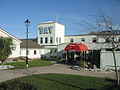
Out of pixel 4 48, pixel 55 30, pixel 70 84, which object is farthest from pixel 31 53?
pixel 70 84

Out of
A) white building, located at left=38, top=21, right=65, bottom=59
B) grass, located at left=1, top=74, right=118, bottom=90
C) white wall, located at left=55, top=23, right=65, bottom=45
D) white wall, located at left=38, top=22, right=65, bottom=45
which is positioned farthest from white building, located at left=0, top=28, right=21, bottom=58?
grass, located at left=1, top=74, right=118, bottom=90

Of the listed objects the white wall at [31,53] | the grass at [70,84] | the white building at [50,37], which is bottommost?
the grass at [70,84]

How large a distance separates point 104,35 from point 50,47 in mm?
27930

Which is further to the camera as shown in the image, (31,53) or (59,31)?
(59,31)

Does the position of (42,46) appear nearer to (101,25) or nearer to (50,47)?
(50,47)

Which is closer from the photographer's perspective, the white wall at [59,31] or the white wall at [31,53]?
the white wall at [31,53]

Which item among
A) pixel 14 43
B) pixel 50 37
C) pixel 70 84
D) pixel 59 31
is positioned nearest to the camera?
pixel 70 84

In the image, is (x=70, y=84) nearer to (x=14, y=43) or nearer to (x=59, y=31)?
(x=14, y=43)

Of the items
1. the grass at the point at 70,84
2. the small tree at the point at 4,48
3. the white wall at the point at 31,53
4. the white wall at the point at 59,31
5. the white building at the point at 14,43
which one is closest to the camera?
the grass at the point at 70,84

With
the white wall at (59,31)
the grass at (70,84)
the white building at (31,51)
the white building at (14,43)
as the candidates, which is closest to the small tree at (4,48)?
the white building at (14,43)

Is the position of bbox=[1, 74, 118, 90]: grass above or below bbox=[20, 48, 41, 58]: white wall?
below

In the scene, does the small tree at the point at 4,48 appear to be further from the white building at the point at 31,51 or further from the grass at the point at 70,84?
the white building at the point at 31,51

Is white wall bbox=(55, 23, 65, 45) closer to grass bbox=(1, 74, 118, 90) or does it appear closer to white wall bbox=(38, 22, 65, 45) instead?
white wall bbox=(38, 22, 65, 45)

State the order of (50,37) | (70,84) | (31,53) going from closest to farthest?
(70,84) < (31,53) < (50,37)
